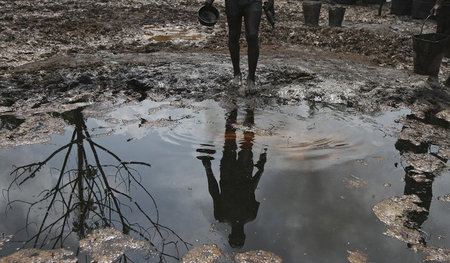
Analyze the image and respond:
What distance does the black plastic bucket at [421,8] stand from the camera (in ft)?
36.1

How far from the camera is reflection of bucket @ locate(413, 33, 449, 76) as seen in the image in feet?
17.5

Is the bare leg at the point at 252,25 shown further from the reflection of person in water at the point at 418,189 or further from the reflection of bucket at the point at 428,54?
the reflection of bucket at the point at 428,54

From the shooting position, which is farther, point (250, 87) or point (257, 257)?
point (250, 87)

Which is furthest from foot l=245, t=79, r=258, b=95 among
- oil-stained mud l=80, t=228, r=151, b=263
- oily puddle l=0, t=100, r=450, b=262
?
oil-stained mud l=80, t=228, r=151, b=263

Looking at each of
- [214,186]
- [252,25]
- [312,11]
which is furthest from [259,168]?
[312,11]

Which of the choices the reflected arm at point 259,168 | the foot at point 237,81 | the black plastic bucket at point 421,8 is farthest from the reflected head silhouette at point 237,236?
the black plastic bucket at point 421,8

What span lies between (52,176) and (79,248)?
1040 mm

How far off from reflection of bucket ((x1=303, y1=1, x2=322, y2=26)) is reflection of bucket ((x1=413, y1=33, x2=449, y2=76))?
14.2ft

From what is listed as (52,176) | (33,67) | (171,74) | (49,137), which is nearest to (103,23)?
(33,67)

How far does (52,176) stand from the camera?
3336 mm

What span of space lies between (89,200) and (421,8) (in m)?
11.1

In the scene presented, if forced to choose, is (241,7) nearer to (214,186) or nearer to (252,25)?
(252,25)

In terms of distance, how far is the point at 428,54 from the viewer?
5367mm

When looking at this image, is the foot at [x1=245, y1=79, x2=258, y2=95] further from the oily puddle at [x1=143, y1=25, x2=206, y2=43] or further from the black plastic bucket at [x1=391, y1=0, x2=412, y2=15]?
the black plastic bucket at [x1=391, y1=0, x2=412, y2=15]
